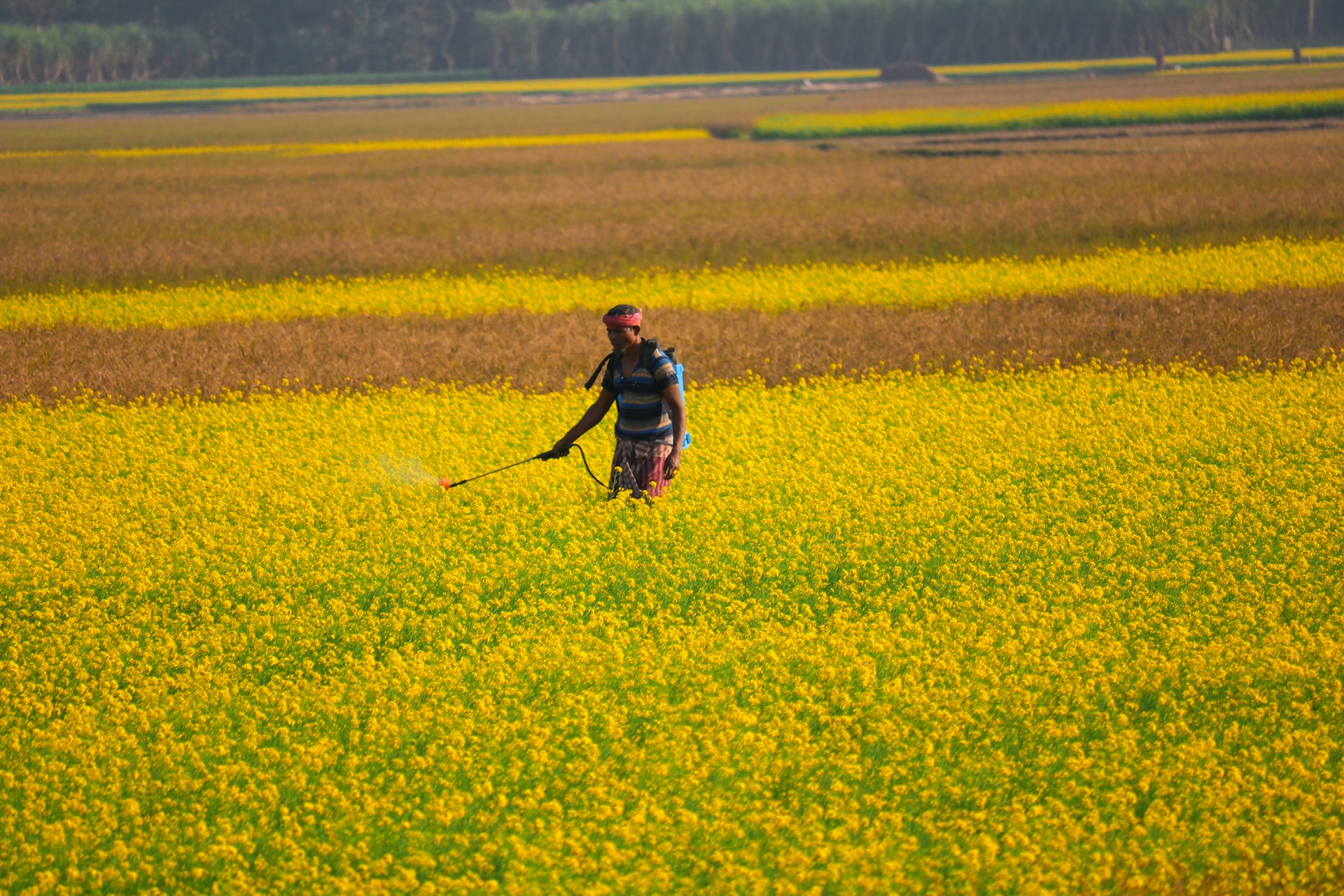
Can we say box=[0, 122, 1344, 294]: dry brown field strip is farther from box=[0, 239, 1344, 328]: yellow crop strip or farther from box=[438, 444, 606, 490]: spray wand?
box=[438, 444, 606, 490]: spray wand

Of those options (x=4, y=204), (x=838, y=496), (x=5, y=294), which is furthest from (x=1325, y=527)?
(x=4, y=204)

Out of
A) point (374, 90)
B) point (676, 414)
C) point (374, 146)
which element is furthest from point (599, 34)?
point (676, 414)

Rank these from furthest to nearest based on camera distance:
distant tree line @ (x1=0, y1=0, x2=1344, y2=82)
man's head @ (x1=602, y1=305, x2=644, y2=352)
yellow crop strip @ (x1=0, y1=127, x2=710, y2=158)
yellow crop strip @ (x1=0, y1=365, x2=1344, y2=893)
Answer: distant tree line @ (x1=0, y1=0, x2=1344, y2=82) < yellow crop strip @ (x1=0, y1=127, x2=710, y2=158) < man's head @ (x1=602, y1=305, x2=644, y2=352) < yellow crop strip @ (x1=0, y1=365, x2=1344, y2=893)

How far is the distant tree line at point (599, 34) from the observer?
120 metres

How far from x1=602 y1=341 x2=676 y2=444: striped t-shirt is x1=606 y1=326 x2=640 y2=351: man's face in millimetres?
173

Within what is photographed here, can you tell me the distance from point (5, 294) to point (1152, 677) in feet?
60.7

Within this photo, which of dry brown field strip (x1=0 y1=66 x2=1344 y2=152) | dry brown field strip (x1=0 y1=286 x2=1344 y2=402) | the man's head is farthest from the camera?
dry brown field strip (x1=0 y1=66 x2=1344 y2=152)

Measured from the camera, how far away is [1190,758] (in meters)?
4.98

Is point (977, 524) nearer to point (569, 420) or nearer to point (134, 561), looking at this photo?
point (569, 420)

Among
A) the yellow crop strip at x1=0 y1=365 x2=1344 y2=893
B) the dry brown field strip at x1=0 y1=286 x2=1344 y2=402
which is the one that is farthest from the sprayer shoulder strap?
the dry brown field strip at x1=0 y1=286 x2=1344 y2=402

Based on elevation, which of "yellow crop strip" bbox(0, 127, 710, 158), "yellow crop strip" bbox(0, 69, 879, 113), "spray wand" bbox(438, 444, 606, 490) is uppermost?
"yellow crop strip" bbox(0, 69, 879, 113)

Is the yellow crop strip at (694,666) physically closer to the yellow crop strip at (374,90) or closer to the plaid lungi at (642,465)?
the plaid lungi at (642,465)

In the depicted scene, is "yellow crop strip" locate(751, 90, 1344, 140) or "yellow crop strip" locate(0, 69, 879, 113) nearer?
"yellow crop strip" locate(751, 90, 1344, 140)

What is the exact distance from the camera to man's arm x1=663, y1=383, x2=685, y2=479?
22.6ft
